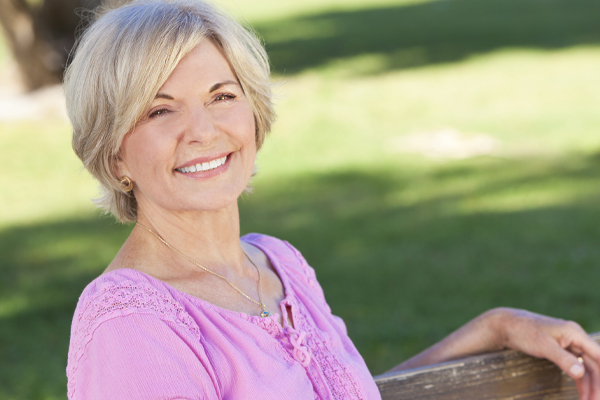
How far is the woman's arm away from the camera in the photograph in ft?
7.15

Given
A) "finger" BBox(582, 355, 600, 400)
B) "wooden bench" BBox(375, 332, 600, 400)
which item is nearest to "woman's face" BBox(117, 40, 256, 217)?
"wooden bench" BBox(375, 332, 600, 400)

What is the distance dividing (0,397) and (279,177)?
466 centimetres

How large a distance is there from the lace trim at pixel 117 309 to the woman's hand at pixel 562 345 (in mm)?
1026

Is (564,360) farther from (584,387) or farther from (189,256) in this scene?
(189,256)

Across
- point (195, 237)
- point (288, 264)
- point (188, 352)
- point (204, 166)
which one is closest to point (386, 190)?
point (288, 264)

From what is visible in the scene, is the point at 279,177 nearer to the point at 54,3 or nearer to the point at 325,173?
the point at 325,173

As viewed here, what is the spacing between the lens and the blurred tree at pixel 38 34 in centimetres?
1235

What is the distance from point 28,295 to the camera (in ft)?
19.0

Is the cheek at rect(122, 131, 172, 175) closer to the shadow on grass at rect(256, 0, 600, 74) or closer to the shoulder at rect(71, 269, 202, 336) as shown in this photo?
the shoulder at rect(71, 269, 202, 336)

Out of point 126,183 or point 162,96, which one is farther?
point 126,183

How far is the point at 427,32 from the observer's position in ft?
61.6

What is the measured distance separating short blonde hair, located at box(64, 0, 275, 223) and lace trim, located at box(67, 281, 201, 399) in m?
0.43

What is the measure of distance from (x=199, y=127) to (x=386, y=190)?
592 cm

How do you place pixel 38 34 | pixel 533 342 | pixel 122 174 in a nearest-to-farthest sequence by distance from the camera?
pixel 122 174, pixel 533 342, pixel 38 34
